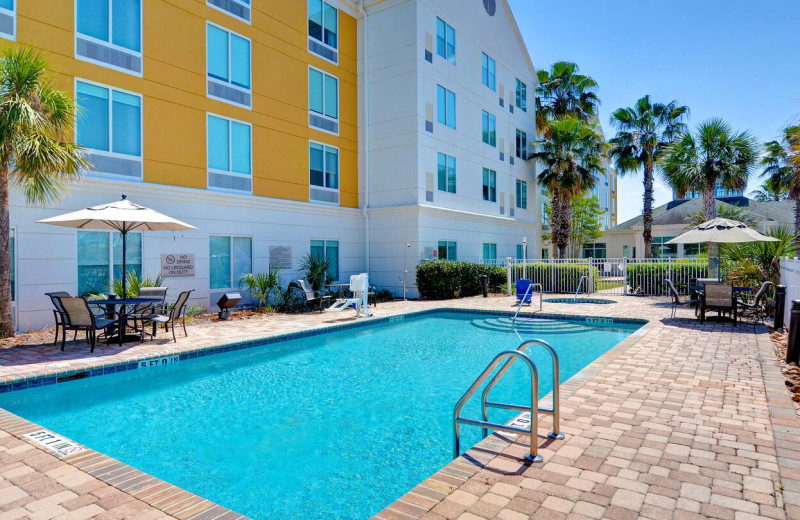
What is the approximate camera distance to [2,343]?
28.5ft

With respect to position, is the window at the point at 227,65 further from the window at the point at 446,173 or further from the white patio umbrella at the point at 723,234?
the white patio umbrella at the point at 723,234

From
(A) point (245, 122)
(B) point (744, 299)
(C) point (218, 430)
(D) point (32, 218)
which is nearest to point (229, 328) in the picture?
(D) point (32, 218)

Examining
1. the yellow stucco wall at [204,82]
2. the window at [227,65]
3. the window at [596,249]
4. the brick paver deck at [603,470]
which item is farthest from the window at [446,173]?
the window at [596,249]

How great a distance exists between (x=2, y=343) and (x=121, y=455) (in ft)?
20.4

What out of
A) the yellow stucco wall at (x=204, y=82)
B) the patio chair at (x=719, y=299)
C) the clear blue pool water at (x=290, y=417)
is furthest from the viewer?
the yellow stucco wall at (x=204, y=82)

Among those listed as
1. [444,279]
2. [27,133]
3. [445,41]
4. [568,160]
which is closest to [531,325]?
[444,279]

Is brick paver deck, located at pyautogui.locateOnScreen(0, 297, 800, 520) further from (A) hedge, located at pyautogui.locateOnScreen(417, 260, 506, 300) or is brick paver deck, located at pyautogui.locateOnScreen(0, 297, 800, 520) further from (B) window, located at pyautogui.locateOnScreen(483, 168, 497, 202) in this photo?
(B) window, located at pyautogui.locateOnScreen(483, 168, 497, 202)

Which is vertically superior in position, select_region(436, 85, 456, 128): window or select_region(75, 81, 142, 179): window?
select_region(436, 85, 456, 128): window

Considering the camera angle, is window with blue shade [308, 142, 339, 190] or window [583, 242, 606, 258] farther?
window [583, 242, 606, 258]

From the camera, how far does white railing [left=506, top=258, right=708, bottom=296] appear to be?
17547 mm

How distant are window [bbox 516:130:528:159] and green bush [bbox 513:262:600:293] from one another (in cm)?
874

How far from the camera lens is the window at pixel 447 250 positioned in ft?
63.9

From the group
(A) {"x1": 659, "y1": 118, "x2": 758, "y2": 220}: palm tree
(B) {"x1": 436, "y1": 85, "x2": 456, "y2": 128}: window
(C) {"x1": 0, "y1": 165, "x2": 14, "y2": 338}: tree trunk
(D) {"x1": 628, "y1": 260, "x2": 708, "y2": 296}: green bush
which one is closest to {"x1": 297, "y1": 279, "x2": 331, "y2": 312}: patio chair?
(C) {"x1": 0, "y1": 165, "x2": 14, "y2": 338}: tree trunk

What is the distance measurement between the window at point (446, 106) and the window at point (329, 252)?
695 cm
